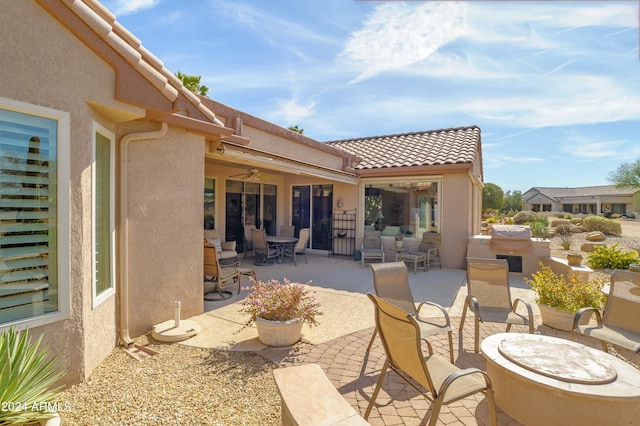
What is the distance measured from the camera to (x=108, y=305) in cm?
404

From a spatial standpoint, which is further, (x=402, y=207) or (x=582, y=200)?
(x=582, y=200)

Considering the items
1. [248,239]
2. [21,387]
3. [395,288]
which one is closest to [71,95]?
[21,387]

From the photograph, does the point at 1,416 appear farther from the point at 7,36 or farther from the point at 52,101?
the point at 7,36

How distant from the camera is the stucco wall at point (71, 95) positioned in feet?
9.27

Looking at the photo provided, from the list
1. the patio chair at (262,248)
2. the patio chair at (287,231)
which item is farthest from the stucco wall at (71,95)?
the patio chair at (287,231)

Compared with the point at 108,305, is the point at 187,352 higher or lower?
lower

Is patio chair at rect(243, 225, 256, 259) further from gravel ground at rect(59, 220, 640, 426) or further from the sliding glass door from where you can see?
gravel ground at rect(59, 220, 640, 426)

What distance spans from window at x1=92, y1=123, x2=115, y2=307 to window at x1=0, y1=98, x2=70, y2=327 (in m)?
0.43

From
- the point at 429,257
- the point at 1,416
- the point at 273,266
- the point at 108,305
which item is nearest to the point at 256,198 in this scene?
the point at 273,266

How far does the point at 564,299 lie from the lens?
5.00m

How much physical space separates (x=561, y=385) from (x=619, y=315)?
2727 millimetres

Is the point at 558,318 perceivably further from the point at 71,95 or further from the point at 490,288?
the point at 71,95

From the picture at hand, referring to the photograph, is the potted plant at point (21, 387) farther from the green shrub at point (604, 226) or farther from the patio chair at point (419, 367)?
the green shrub at point (604, 226)

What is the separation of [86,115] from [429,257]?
9.44 metres
